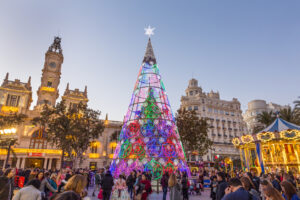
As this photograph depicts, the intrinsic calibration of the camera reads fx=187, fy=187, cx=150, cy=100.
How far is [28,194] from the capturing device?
363 centimetres

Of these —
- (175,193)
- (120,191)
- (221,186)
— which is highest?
(221,186)

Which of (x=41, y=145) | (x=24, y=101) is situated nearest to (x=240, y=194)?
(x=41, y=145)

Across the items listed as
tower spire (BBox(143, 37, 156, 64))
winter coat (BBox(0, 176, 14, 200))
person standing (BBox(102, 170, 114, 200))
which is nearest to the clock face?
tower spire (BBox(143, 37, 156, 64))

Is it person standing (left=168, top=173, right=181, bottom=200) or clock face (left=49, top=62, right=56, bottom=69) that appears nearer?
person standing (left=168, top=173, right=181, bottom=200)

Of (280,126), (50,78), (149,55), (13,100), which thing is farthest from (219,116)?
(13,100)

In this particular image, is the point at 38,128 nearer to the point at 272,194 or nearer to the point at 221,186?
the point at 221,186

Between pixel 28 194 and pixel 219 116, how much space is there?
62175 mm

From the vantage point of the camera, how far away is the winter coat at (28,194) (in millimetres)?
3596

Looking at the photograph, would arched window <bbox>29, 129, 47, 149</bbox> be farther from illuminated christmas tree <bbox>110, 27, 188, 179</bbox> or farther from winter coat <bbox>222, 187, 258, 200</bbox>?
winter coat <bbox>222, 187, 258, 200</bbox>

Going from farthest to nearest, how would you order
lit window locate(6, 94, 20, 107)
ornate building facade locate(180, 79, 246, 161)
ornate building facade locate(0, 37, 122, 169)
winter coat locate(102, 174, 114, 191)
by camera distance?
ornate building facade locate(180, 79, 246, 161)
lit window locate(6, 94, 20, 107)
ornate building facade locate(0, 37, 122, 169)
winter coat locate(102, 174, 114, 191)

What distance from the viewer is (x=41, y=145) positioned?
117 ft

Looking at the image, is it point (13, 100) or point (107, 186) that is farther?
point (13, 100)

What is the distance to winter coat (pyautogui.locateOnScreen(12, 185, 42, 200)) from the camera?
360 centimetres

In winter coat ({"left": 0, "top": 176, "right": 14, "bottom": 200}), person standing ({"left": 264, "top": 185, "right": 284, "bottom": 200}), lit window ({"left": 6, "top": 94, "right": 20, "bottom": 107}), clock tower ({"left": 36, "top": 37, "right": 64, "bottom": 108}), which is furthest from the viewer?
clock tower ({"left": 36, "top": 37, "right": 64, "bottom": 108})
